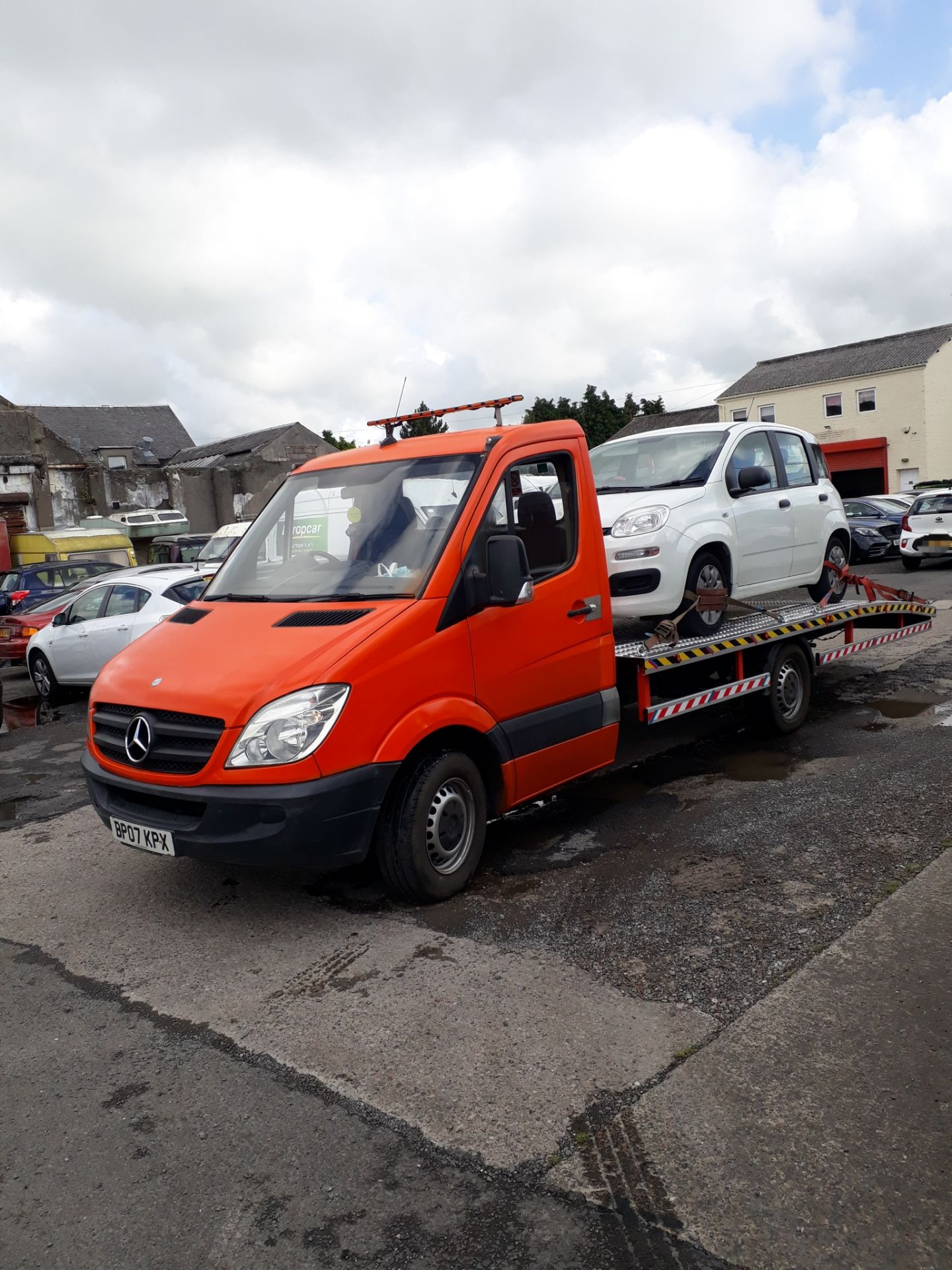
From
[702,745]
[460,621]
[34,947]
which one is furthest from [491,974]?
[702,745]

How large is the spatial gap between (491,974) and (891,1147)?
1682 mm

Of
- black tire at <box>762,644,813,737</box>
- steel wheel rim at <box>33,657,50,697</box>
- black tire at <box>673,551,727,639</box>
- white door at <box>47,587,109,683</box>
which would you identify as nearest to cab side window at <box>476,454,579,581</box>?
black tire at <box>673,551,727,639</box>

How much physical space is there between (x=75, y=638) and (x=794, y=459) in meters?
8.74

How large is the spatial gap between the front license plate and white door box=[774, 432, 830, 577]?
5917mm

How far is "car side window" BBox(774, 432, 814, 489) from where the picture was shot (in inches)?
342

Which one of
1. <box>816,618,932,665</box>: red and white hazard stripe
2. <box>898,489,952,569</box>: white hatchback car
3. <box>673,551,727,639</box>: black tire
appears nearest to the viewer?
<box>673,551,727,639</box>: black tire

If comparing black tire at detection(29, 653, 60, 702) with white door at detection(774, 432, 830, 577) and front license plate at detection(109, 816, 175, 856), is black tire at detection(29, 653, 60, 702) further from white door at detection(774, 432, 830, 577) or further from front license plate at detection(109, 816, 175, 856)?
white door at detection(774, 432, 830, 577)

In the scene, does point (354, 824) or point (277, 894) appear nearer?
point (354, 824)

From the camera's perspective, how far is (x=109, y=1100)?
3.51 metres

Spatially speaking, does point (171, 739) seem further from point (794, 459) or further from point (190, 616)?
point (794, 459)

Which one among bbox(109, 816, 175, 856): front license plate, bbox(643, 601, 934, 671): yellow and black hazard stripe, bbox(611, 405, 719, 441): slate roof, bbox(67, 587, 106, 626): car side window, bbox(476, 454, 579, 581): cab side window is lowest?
bbox(109, 816, 175, 856): front license plate

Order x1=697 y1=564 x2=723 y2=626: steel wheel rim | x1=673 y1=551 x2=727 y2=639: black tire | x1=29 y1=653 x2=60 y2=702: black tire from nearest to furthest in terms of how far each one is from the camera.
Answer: x1=673 y1=551 x2=727 y2=639: black tire, x1=697 y1=564 x2=723 y2=626: steel wheel rim, x1=29 y1=653 x2=60 y2=702: black tire

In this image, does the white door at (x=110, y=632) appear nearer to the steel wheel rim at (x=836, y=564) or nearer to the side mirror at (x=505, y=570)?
the steel wheel rim at (x=836, y=564)

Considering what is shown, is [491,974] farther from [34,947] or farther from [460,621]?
[34,947]
